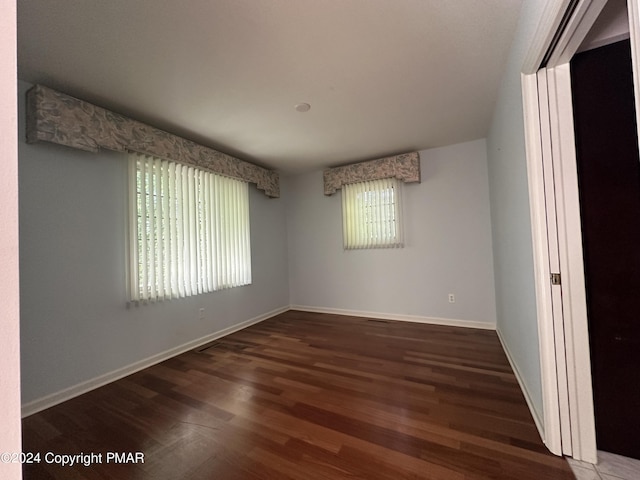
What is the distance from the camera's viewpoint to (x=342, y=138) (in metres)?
2.99

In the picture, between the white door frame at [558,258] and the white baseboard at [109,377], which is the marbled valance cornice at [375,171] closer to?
the white door frame at [558,258]

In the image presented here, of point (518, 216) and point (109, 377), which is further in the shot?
point (109, 377)

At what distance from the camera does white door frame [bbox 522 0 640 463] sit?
120 cm

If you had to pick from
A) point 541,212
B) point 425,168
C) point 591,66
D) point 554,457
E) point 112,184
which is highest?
point 425,168

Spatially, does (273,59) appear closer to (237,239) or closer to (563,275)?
(563,275)

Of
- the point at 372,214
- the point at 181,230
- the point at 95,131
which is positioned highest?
the point at 95,131

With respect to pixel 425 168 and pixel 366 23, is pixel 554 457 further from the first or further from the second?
pixel 425 168

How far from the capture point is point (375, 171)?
3574mm

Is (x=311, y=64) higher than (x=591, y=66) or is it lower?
higher

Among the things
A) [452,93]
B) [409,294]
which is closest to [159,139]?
[452,93]

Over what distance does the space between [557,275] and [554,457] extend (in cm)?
93

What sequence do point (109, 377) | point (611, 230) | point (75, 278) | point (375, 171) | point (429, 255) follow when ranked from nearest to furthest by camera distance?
point (611, 230), point (75, 278), point (109, 377), point (429, 255), point (375, 171)

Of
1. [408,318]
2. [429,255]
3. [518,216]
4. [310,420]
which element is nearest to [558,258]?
[518,216]

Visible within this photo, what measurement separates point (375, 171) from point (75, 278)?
11.5 ft
